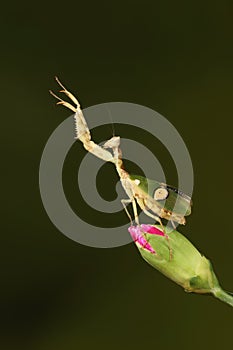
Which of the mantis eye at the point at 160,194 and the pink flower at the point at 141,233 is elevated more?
the mantis eye at the point at 160,194

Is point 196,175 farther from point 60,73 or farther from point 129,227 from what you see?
point 129,227

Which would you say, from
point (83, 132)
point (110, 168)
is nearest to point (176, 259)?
point (83, 132)

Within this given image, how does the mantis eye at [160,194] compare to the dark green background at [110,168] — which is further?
the dark green background at [110,168]

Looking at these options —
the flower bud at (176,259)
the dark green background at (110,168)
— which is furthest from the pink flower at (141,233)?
the dark green background at (110,168)

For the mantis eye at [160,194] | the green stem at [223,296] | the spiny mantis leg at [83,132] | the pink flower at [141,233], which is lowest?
the green stem at [223,296]

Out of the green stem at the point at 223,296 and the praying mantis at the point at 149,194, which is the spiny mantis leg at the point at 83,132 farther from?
the green stem at the point at 223,296

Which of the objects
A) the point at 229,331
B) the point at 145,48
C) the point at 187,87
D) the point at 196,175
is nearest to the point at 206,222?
the point at 196,175
